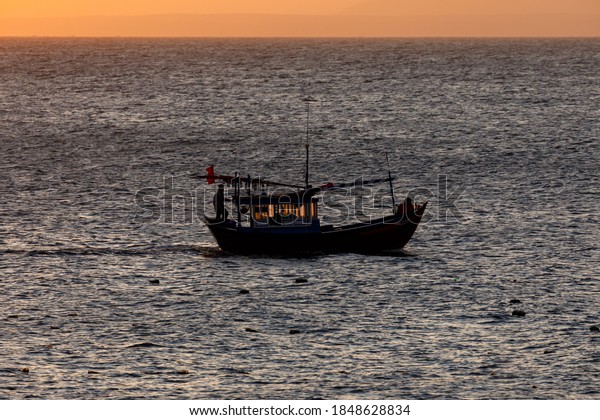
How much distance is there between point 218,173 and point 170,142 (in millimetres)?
27456

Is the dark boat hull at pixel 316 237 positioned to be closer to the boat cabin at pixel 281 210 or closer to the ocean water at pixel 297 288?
the boat cabin at pixel 281 210

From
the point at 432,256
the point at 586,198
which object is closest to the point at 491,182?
the point at 586,198

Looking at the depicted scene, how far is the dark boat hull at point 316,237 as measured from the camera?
7106cm

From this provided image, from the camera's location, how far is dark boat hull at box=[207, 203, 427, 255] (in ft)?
233

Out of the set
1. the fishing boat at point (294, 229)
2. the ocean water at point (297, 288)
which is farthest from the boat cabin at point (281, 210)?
the ocean water at point (297, 288)

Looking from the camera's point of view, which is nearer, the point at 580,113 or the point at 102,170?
the point at 102,170

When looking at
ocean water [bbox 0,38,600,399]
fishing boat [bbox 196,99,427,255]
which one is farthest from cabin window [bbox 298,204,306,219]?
ocean water [bbox 0,38,600,399]

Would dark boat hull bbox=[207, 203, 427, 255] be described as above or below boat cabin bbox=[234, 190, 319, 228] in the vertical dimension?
below

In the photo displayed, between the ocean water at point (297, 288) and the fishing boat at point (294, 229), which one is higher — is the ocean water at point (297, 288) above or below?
below

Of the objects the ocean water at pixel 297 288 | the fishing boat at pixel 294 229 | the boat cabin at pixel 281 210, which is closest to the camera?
the ocean water at pixel 297 288

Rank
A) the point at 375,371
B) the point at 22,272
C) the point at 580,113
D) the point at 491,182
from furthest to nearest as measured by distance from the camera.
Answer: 1. the point at 580,113
2. the point at 491,182
3. the point at 22,272
4. the point at 375,371

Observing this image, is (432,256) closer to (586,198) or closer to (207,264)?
(207,264)

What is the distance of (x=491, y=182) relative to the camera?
10362 cm

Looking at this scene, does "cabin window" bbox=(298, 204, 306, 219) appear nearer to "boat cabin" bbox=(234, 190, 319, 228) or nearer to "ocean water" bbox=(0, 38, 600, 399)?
"boat cabin" bbox=(234, 190, 319, 228)
